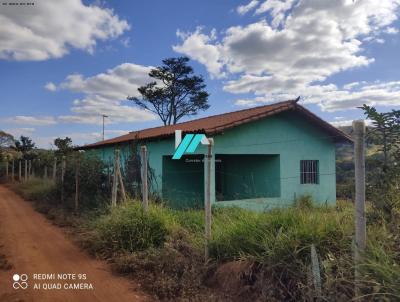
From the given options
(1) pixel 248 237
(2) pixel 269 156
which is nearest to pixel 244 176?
(2) pixel 269 156

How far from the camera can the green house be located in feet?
38.4

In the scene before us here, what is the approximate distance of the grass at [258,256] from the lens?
3635 millimetres

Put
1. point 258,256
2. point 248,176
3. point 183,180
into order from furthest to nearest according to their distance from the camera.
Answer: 1. point 248,176
2. point 183,180
3. point 258,256

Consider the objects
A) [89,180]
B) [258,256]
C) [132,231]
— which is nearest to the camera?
[258,256]

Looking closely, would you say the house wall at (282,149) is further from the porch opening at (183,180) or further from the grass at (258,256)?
the grass at (258,256)

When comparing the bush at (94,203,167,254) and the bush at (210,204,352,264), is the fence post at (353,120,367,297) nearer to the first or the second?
the bush at (210,204,352,264)

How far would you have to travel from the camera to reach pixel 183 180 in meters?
13.5

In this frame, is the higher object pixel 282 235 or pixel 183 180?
pixel 183 180

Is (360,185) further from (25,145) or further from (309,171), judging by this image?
(25,145)

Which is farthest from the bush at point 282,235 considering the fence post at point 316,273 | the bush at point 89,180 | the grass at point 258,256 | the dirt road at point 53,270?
the bush at point 89,180

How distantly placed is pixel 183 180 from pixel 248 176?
8.63 feet

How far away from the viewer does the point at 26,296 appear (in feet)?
15.3

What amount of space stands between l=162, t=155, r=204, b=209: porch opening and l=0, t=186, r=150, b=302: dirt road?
4.48 metres

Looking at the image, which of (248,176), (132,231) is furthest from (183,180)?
(132,231)
